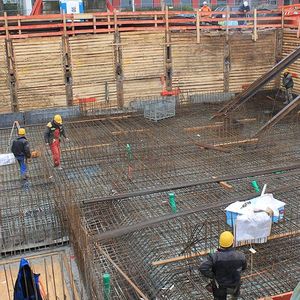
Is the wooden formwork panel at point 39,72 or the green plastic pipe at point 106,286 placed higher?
the wooden formwork panel at point 39,72

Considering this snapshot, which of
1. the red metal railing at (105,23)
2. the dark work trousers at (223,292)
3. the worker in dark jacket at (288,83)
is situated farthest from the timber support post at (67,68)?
the dark work trousers at (223,292)

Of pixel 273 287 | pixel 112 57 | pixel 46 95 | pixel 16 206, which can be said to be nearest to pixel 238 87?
pixel 112 57

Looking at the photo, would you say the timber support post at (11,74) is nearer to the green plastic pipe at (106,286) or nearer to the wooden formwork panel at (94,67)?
the wooden formwork panel at (94,67)

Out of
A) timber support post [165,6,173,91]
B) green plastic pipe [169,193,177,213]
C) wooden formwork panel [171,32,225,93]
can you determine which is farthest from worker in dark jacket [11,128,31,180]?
wooden formwork panel [171,32,225,93]

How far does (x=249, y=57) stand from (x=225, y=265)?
14.1 meters

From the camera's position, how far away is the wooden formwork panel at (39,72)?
1552 centimetres

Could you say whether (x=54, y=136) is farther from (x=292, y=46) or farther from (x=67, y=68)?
(x=292, y=46)

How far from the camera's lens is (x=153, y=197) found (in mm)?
9031

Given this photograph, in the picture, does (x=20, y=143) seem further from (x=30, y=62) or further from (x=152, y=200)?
(x=30, y=62)

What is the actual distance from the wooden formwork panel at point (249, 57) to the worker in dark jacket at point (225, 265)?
13572 millimetres

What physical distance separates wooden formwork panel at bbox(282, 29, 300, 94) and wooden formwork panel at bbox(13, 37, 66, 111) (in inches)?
330

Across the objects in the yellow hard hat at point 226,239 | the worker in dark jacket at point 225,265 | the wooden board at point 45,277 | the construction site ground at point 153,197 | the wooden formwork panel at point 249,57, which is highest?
the wooden formwork panel at point 249,57

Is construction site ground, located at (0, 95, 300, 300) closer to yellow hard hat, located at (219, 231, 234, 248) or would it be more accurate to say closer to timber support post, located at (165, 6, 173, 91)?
yellow hard hat, located at (219, 231, 234, 248)

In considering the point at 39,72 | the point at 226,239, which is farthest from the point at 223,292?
the point at 39,72
